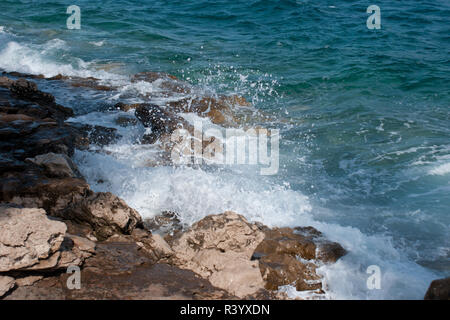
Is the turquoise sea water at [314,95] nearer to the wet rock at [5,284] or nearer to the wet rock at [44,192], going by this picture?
the wet rock at [44,192]

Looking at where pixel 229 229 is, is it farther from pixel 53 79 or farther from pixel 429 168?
pixel 53 79

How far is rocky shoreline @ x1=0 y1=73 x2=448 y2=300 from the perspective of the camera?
2875 mm

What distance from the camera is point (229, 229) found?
388 centimetres

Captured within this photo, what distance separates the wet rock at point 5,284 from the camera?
2686mm

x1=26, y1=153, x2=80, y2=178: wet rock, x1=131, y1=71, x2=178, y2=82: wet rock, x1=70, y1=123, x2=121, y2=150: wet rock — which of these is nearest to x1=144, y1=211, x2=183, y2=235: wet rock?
x1=26, y1=153, x2=80, y2=178: wet rock

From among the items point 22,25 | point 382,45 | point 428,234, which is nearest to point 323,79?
point 382,45

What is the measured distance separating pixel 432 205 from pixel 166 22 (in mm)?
12139

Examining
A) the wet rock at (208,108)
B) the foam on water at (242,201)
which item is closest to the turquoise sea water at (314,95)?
the foam on water at (242,201)

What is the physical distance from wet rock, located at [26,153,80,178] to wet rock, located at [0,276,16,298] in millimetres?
1880

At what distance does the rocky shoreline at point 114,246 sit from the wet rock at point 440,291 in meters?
1.00

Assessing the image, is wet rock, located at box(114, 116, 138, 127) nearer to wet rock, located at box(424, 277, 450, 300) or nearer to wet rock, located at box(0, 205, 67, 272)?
wet rock, located at box(0, 205, 67, 272)

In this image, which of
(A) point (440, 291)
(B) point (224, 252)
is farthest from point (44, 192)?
(A) point (440, 291)

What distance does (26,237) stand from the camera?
9.30ft
